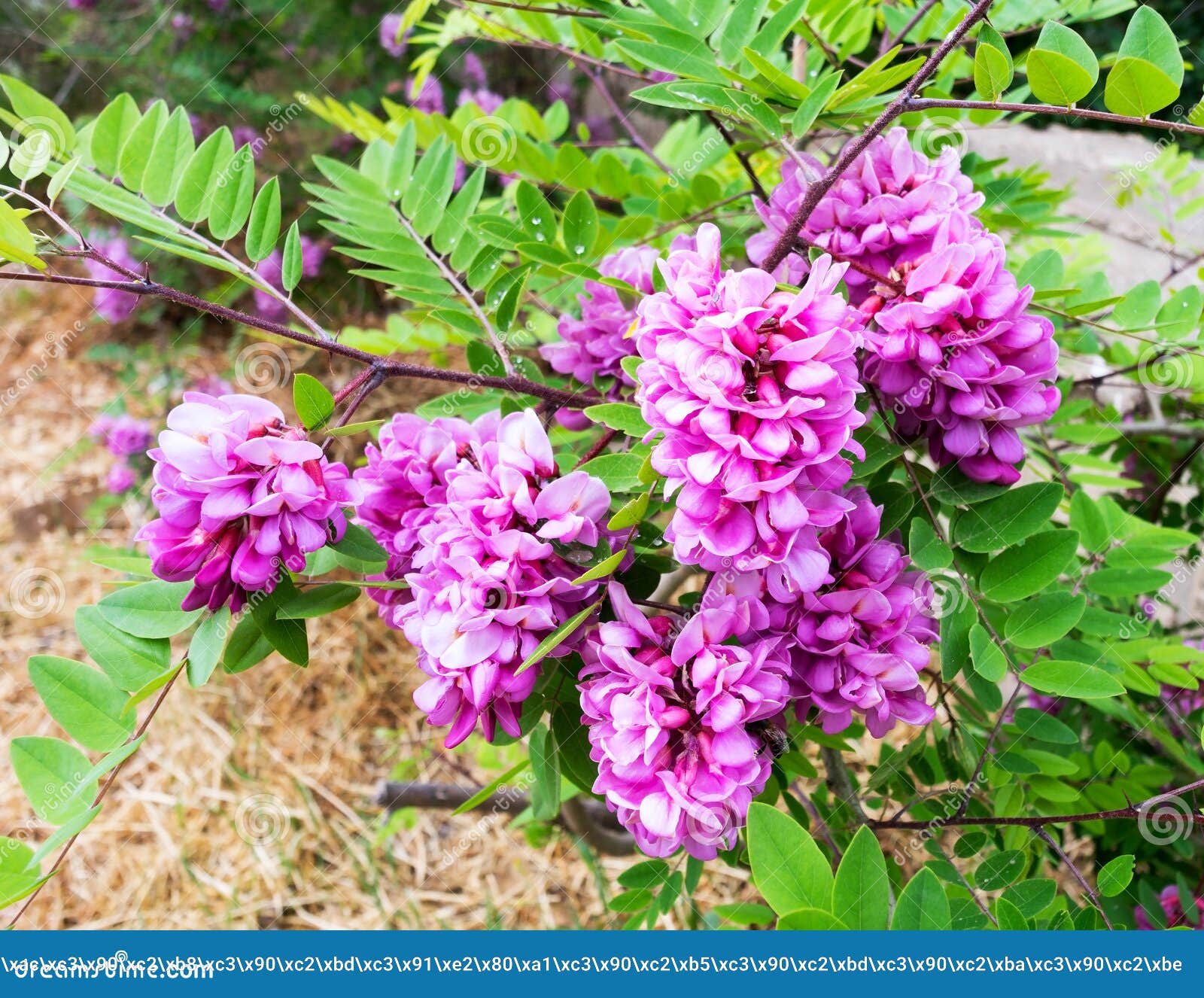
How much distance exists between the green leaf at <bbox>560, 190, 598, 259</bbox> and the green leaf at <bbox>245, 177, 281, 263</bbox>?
8.9 inches

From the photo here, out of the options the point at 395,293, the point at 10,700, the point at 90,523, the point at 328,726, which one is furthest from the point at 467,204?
the point at 90,523

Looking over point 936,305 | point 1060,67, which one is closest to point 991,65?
point 1060,67

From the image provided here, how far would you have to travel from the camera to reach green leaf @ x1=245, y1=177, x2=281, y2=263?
2.14 feet

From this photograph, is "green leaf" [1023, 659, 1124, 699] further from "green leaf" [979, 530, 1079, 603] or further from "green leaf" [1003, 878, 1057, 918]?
"green leaf" [1003, 878, 1057, 918]

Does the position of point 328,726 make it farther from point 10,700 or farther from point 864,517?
point 864,517

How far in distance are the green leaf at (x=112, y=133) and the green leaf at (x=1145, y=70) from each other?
26.2 inches

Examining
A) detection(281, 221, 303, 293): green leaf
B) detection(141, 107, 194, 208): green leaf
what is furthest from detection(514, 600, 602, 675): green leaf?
detection(141, 107, 194, 208): green leaf

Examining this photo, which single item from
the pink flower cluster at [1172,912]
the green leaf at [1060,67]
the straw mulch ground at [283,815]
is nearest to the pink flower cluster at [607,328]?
the green leaf at [1060,67]

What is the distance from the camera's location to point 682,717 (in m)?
0.47

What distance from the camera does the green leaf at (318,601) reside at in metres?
0.54

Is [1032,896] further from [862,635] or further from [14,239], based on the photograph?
[14,239]

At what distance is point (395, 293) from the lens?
2.38 ft
